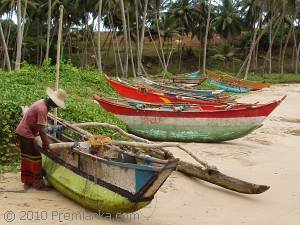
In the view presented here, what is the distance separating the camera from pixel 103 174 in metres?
6.25

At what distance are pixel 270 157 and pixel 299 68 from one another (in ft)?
133

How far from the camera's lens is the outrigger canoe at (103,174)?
5.76m

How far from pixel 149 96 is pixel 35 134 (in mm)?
10855

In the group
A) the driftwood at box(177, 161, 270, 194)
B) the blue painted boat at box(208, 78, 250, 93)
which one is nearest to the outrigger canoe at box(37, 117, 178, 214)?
the driftwood at box(177, 161, 270, 194)

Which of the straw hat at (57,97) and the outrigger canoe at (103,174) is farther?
the straw hat at (57,97)

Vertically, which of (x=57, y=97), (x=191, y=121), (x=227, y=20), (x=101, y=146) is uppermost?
(x=227, y=20)

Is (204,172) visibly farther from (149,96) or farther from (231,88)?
(231,88)

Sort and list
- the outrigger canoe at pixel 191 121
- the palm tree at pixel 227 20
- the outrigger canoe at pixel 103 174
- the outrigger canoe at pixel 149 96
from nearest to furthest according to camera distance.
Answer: the outrigger canoe at pixel 103 174 → the outrigger canoe at pixel 191 121 → the outrigger canoe at pixel 149 96 → the palm tree at pixel 227 20

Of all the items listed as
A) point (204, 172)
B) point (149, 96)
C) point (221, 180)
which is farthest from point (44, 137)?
Result: point (149, 96)

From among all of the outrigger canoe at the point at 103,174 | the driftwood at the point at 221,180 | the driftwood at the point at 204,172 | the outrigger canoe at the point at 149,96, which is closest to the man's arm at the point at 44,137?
the outrigger canoe at the point at 103,174

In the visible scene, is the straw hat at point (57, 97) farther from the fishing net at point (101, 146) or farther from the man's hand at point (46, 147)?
the fishing net at point (101, 146)

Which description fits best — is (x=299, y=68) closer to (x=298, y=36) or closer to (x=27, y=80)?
(x=298, y=36)

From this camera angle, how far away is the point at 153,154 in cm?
793

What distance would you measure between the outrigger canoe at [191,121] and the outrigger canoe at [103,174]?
4.88 meters
